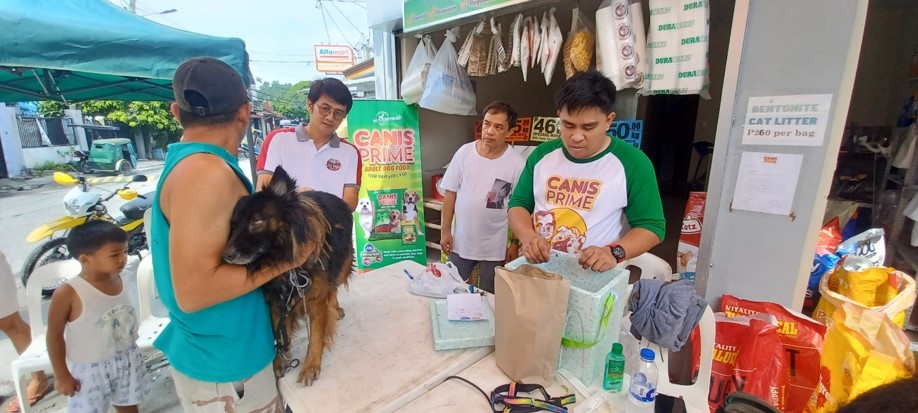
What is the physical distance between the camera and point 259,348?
1165mm

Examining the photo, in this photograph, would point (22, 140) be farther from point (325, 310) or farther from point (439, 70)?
point (325, 310)

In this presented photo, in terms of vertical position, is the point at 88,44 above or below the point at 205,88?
above

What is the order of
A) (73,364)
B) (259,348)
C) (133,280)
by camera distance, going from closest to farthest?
(259,348), (73,364), (133,280)

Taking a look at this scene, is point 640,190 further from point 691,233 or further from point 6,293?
point 6,293

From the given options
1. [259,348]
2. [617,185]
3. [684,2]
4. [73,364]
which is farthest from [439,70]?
[73,364]

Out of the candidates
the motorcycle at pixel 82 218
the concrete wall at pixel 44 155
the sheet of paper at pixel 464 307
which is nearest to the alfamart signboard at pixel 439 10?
the sheet of paper at pixel 464 307

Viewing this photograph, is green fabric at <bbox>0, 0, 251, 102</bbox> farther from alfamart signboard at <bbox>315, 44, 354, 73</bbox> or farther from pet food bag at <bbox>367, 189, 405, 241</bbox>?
alfamart signboard at <bbox>315, 44, 354, 73</bbox>

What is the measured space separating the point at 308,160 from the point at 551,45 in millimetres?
1933

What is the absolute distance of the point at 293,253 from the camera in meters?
1.15

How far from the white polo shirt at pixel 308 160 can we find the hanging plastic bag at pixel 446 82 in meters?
1.26

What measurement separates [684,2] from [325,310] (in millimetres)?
2474

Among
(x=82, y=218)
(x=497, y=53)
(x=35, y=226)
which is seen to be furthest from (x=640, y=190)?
(x=35, y=226)

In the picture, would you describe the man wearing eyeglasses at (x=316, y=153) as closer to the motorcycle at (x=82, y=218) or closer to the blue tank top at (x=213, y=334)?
the blue tank top at (x=213, y=334)

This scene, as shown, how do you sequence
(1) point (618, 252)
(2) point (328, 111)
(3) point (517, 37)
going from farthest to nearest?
(3) point (517, 37)
(2) point (328, 111)
(1) point (618, 252)
